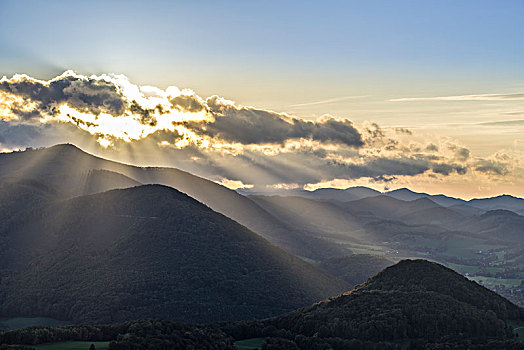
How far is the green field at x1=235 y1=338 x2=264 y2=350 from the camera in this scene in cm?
18638

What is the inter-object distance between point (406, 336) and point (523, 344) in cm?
3557

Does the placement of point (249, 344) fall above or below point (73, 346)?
below

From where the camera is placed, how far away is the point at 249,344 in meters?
192

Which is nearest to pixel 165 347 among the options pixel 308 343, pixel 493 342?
pixel 308 343

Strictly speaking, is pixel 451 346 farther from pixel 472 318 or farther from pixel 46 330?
pixel 46 330

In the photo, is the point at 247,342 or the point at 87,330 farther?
the point at 247,342

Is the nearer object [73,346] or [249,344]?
[73,346]

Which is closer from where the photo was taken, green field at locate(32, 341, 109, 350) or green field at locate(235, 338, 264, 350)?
green field at locate(32, 341, 109, 350)

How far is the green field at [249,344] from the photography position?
186375 millimetres

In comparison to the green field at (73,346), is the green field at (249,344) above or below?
below

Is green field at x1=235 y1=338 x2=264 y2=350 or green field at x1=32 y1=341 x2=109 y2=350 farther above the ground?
green field at x1=32 y1=341 x2=109 y2=350

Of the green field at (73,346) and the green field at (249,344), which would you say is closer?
the green field at (73,346)

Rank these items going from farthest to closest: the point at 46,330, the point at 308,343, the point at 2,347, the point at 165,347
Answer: the point at 308,343
the point at 46,330
the point at 165,347
the point at 2,347

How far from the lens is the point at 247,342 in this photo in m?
195
